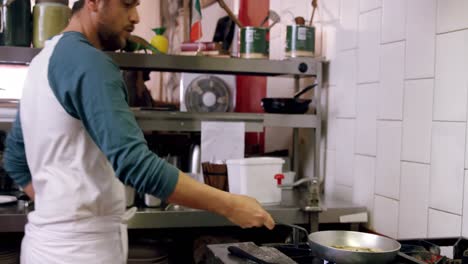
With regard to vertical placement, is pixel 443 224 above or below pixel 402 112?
below

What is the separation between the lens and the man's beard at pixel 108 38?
114cm

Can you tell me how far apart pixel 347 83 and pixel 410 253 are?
99cm

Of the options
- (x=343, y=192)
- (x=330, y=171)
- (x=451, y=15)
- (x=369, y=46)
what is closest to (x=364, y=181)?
(x=343, y=192)

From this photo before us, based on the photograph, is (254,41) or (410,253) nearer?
(410,253)

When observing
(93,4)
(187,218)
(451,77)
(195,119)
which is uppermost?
(93,4)

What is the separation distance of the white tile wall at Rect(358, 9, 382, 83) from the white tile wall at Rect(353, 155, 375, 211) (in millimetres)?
305

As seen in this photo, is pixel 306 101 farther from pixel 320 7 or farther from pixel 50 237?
pixel 50 237

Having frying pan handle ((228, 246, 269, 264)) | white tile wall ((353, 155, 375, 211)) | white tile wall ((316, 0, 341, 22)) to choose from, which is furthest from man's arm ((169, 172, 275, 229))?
white tile wall ((316, 0, 341, 22))

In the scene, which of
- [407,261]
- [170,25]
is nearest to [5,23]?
[407,261]

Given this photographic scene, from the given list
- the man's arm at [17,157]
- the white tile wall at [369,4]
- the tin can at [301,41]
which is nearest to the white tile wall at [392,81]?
the white tile wall at [369,4]

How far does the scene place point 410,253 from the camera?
122 cm

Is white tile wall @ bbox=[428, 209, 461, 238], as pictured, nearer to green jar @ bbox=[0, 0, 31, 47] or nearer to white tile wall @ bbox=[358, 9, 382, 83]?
white tile wall @ bbox=[358, 9, 382, 83]

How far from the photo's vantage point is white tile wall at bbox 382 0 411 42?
5.64 feet

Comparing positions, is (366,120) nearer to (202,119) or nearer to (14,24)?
(202,119)
